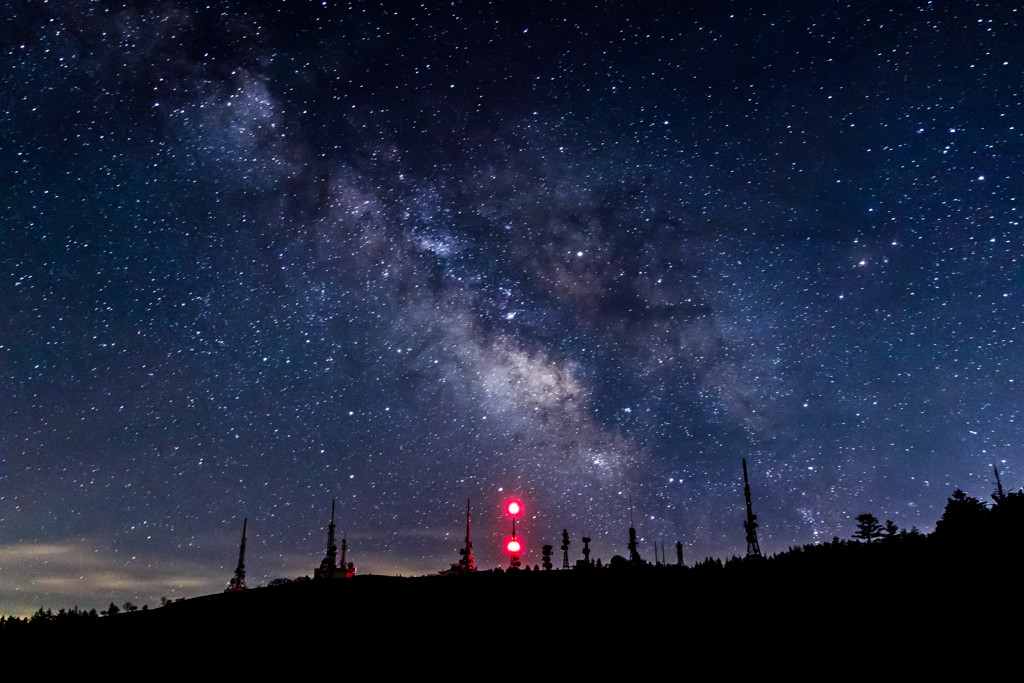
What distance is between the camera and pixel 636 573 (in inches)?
791

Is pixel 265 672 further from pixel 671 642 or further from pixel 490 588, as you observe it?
pixel 671 642

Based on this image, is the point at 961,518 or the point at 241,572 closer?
the point at 961,518

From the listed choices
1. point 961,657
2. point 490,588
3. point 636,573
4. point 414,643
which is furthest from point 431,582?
point 961,657

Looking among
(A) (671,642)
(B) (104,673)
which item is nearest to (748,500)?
(A) (671,642)

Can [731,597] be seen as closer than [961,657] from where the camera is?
No

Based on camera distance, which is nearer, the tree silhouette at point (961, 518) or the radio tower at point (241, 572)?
the tree silhouette at point (961, 518)

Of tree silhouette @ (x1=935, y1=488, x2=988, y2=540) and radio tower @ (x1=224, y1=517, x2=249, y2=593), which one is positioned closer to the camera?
tree silhouette @ (x1=935, y1=488, x2=988, y2=540)

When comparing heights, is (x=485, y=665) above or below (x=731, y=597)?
below

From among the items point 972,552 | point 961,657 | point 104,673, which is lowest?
point 104,673

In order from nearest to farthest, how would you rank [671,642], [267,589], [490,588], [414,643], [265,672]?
[671,642] < [265,672] < [414,643] < [490,588] < [267,589]

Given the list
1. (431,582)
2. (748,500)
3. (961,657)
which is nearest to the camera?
(961,657)

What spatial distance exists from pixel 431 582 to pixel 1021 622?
17.4 m

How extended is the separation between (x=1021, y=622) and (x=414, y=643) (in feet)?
44.9

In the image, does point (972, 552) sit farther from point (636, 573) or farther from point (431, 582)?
point (431, 582)
